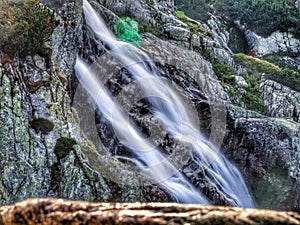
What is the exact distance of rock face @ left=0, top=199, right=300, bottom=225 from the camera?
3.12 m

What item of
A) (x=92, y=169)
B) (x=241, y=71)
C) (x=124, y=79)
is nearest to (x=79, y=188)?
(x=92, y=169)

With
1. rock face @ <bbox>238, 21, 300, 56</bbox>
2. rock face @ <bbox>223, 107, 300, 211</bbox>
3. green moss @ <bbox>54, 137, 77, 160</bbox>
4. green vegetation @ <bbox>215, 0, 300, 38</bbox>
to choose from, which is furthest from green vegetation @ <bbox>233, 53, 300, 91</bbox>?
green moss @ <bbox>54, 137, 77, 160</bbox>

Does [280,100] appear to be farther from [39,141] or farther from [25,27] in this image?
[39,141]

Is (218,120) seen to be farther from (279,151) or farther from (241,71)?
(241,71)

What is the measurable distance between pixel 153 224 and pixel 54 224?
81 cm

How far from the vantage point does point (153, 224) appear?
3.24 metres

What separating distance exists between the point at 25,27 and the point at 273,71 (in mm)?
18729

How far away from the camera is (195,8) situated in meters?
39.4

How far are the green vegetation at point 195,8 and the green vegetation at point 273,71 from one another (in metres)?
9.40

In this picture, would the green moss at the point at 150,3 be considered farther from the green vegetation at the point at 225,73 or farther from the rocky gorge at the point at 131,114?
the green vegetation at the point at 225,73

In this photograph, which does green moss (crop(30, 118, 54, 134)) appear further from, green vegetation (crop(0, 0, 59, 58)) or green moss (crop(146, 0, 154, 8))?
green moss (crop(146, 0, 154, 8))

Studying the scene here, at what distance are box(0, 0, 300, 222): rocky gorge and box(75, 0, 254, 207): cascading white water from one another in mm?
445

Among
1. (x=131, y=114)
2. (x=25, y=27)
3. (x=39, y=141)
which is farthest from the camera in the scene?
(x=131, y=114)

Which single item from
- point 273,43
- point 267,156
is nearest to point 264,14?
point 273,43
